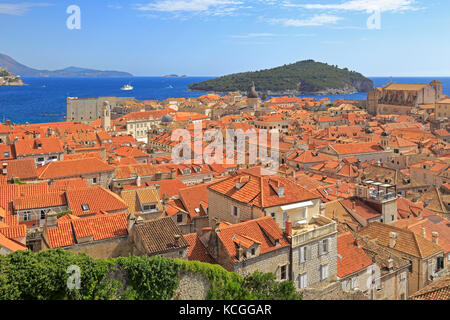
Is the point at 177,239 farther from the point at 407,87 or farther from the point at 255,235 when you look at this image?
the point at 407,87

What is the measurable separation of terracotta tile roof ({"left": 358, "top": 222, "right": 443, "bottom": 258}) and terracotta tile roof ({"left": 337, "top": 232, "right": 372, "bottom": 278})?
10.4 feet

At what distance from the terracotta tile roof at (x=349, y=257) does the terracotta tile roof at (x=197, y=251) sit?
6772 mm

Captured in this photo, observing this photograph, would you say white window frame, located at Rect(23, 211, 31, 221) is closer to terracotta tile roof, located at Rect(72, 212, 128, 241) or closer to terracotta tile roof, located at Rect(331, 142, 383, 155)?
terracotta tile roof, located at Rect(72, 212, 128, 241)

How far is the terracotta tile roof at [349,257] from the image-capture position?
69.4 ft

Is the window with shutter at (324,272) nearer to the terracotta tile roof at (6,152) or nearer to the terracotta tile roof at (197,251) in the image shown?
the terracotta tile roof at (197,251)

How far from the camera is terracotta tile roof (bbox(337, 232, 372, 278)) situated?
832 inches

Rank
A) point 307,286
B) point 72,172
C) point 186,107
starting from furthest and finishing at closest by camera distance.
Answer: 1. point 186,107
2. point 72,172
3. point 307,286

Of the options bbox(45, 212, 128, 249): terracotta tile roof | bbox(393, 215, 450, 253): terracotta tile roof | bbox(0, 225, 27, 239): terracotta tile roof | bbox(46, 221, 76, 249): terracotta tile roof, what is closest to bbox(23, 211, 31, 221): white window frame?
bbox(0, 225, 27, 239): terracotta tile roof

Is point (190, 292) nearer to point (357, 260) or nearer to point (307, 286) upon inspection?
point (307, 286)

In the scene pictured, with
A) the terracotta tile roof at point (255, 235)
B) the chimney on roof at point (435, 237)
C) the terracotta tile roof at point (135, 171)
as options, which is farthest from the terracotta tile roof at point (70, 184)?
the chimney on roof at point (435, 237)

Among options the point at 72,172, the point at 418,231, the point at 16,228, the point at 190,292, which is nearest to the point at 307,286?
the point at 190,292

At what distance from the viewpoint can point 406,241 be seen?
24578 mm
